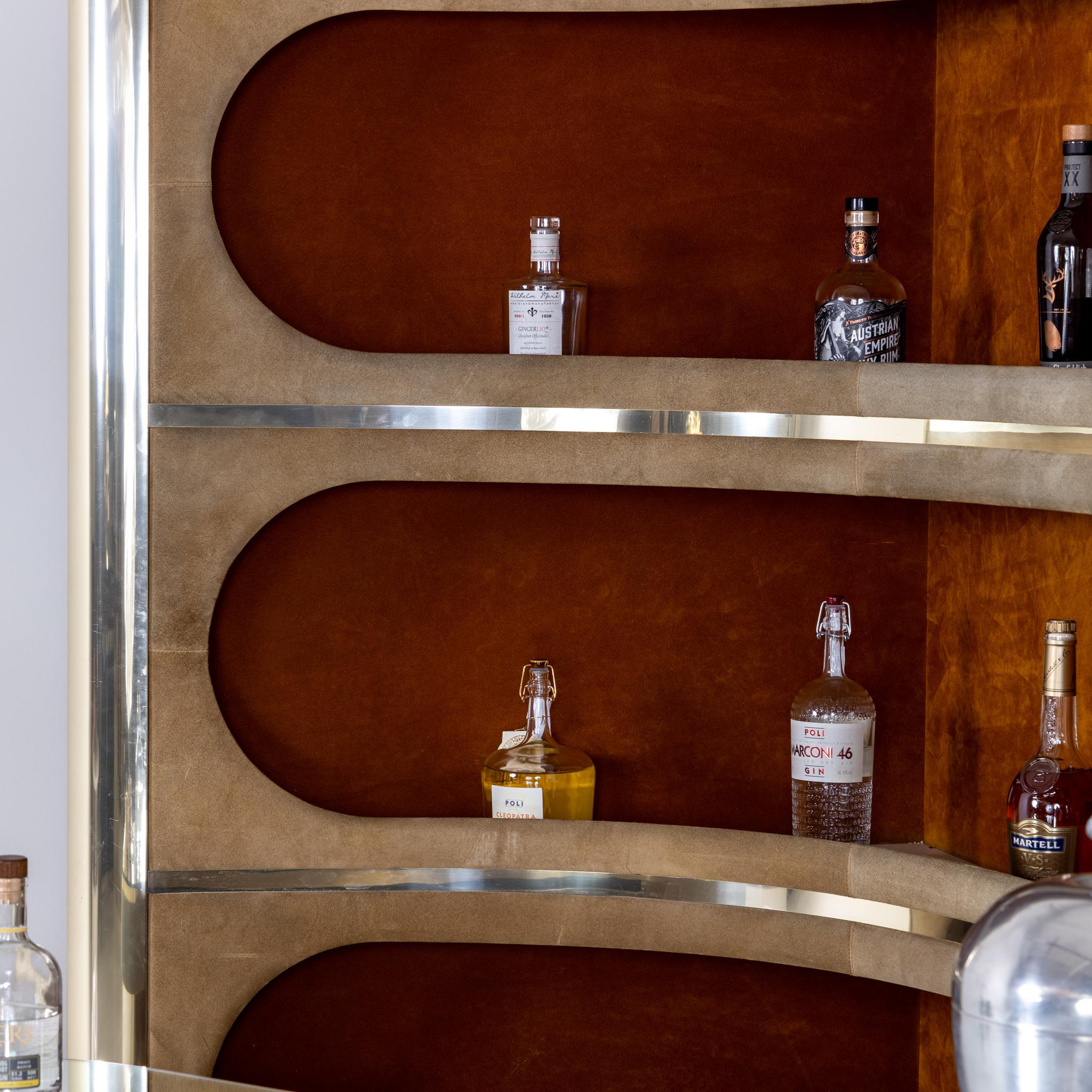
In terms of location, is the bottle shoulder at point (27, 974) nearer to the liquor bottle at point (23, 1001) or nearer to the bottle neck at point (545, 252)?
the liquor bottle at point (23, 1001)

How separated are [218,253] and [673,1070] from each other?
1121mm

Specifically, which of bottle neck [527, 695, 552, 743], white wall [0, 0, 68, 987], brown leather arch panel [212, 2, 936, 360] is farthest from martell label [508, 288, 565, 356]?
white wall [0, 0, 68, 987]

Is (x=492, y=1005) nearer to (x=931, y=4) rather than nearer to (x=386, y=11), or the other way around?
(x=386, y=11)

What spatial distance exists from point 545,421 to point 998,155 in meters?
0.59

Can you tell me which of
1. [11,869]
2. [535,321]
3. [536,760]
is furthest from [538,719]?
[11,869]

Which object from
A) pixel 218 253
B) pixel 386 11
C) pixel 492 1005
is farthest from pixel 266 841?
pixel 386 11

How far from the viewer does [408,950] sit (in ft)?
5.94

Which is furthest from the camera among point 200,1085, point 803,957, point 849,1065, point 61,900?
point 61,900

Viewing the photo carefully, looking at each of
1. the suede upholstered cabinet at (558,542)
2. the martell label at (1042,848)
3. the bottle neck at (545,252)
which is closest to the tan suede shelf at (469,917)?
the suede upholstered cabinet at (558,542)

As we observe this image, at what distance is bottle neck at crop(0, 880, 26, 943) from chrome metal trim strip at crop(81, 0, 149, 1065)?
0.43 metres

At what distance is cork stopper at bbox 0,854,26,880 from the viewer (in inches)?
47.4

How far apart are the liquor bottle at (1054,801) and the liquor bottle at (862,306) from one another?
357mm

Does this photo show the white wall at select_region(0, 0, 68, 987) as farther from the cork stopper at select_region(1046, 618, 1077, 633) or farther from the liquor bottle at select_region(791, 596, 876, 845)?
the cork stopper at select_region(1046, 618, 1077, 633)

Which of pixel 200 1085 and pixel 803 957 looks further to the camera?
pixel 803 957
